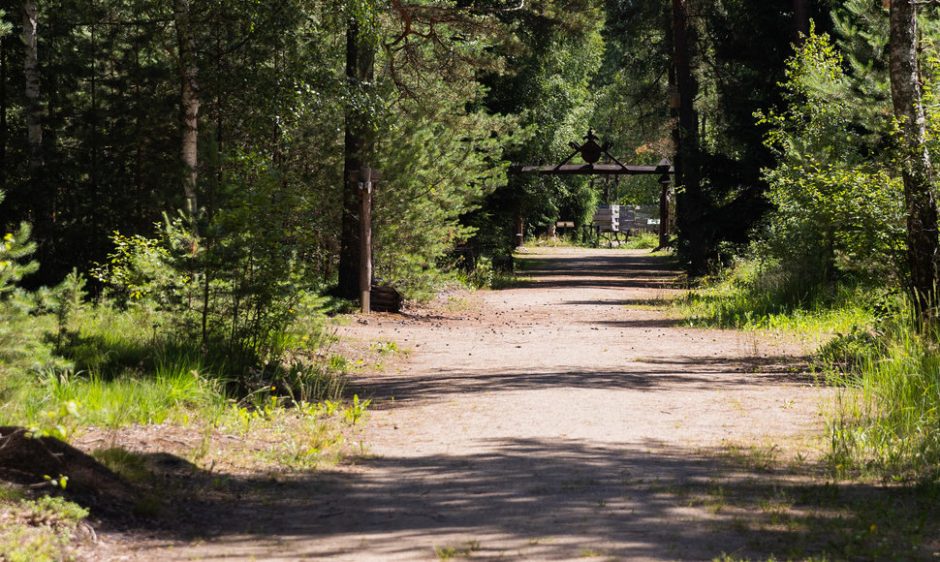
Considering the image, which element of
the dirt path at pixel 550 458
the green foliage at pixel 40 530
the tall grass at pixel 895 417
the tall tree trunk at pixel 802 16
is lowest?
the dirt path at pixel 550 458

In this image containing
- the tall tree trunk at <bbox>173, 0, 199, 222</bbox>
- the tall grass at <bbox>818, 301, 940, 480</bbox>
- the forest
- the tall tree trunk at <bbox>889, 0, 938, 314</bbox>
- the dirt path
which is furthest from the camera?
the tall tree trunk at <bbox>173, 0, 199, 222</bbox>

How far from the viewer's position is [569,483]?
7.16m

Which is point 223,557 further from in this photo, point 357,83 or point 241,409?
point 357,83

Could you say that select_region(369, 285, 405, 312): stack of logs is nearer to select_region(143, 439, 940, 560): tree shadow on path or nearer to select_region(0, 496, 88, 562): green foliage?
select_region(143, 439, 940, 560): tree shadow on path

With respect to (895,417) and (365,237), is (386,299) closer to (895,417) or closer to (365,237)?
(365,237)

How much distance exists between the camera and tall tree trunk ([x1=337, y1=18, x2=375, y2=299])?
67.1 feet

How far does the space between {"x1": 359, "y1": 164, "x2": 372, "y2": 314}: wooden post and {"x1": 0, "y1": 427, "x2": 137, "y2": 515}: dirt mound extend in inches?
563

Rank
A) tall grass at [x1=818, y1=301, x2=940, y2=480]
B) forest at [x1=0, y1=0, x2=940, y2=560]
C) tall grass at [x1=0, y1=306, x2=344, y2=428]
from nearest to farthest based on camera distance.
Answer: tall grass at [x1=818, y1=301, x2=940, y2=480] → forest at [x1=0, y1=0, x2=940, y2=560] → tall grass at [x1=0, y1=306, x2=344, y2=428]

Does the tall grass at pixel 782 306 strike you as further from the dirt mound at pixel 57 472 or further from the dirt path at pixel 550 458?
the dirt mound at pixel 57 472

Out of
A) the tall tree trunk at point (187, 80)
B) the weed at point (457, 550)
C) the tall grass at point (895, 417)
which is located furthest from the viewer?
the tall tree trunk at point (187, 80)

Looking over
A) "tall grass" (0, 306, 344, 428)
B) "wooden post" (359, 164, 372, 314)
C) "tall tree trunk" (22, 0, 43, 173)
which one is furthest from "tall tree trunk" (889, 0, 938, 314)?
"tall tree trunk" (22, 0, 43, 173)

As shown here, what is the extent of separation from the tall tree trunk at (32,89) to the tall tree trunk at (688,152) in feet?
47.5

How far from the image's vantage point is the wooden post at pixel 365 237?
2075cm

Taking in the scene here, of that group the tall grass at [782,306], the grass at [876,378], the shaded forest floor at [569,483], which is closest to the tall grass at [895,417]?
the grass at [876,378]
